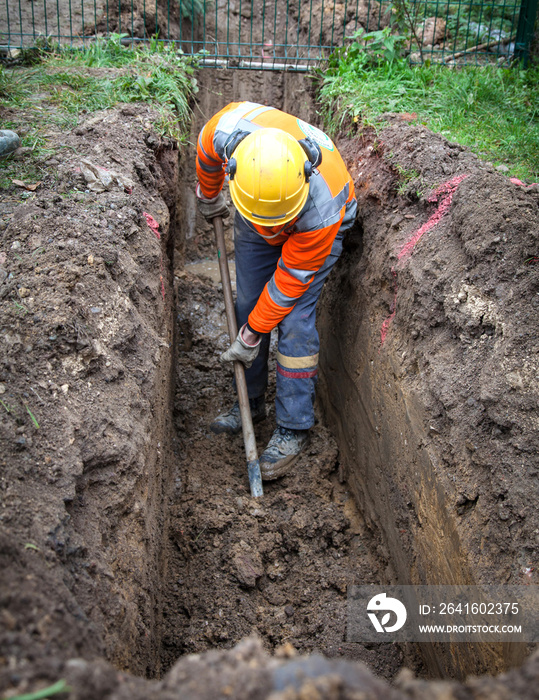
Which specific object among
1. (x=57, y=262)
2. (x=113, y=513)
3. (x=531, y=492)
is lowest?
(x=113, y=513)

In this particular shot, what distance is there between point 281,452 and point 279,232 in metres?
1.46

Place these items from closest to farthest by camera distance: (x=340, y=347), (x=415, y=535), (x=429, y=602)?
1. (x=429, y=602)
2. (x=415, y=535)
3. (x=340, y=347)

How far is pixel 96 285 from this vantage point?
2320mm

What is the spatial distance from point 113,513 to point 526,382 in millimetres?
1653

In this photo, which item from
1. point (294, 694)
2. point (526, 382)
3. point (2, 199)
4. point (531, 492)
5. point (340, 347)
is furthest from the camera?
point (340, 347)

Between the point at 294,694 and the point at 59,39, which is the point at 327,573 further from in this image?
the point at 59,39

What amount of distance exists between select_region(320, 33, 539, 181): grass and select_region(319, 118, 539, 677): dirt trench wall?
1.45ft

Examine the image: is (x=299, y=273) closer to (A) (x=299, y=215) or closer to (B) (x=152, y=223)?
(A) (x=299, y=215)

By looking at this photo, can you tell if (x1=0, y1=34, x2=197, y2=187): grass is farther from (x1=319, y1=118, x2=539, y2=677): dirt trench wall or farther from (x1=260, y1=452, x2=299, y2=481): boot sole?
(x1=260, y1=452, x2=299, y2=481): boot sole

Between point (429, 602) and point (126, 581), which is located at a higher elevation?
point (126, 581)

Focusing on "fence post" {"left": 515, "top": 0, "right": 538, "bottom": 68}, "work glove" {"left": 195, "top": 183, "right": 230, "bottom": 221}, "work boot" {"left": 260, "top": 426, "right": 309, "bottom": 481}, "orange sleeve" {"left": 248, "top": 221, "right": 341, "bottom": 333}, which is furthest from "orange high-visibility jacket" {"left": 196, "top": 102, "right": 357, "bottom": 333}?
"fence post" {"left": 515, "top": 0, "right": 538, "bottom": 68}

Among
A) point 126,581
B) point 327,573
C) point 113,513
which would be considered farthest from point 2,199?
point 327,573
